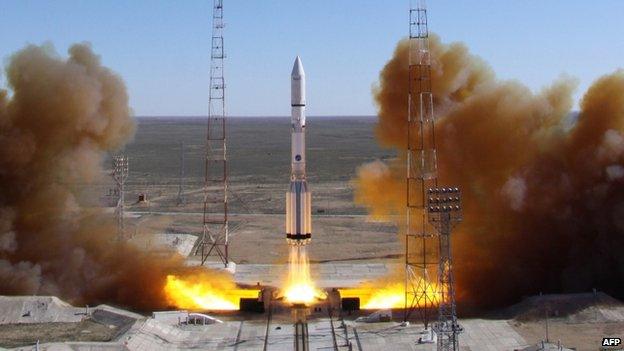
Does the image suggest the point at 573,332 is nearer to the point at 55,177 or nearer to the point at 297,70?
the point at 297,70

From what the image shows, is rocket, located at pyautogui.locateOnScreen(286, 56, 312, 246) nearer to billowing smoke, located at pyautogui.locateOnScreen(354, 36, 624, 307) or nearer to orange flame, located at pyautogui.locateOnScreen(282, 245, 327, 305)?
orange flame, located at pyautogui.locateOnScreen(282, 245, 327, 305)

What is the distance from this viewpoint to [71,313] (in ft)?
116

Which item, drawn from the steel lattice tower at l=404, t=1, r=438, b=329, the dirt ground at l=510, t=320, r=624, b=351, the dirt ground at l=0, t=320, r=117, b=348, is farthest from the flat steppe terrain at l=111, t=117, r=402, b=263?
the dirt ground at l=0, t=320, r=117, b=348

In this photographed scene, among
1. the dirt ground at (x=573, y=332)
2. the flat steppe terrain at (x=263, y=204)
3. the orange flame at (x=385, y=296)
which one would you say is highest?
the flat steppe terrain at (x=263, y=204)

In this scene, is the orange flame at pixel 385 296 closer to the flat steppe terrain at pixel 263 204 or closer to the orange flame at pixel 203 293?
the orange flame at pixel 203 293

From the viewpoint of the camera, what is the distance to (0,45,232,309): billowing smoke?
1534 inches

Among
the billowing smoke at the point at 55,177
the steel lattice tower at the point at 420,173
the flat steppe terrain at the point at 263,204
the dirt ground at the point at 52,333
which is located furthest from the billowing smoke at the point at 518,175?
the dirt ground at the point at 52,333

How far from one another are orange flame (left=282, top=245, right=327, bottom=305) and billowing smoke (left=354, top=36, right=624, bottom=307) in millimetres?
5625

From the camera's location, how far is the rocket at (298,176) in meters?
37.9

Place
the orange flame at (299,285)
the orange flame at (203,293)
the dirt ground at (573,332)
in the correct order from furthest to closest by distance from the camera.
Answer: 1. the orange flame at (299,285)
2. the orange flame at (203,293)
3. the dirt ground at (573,332)

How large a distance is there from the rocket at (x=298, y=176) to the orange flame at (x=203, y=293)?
181 inches

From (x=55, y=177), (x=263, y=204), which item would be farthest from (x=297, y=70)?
(x=263, y=204)

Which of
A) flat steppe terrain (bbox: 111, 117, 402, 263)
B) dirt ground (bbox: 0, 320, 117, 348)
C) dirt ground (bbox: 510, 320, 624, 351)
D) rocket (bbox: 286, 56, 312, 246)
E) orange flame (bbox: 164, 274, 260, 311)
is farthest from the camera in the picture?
flat steppe terrain (bbox: 111, 117, 402, 263)

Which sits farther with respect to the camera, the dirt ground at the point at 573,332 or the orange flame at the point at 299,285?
the orange flame at the point at 299,285
